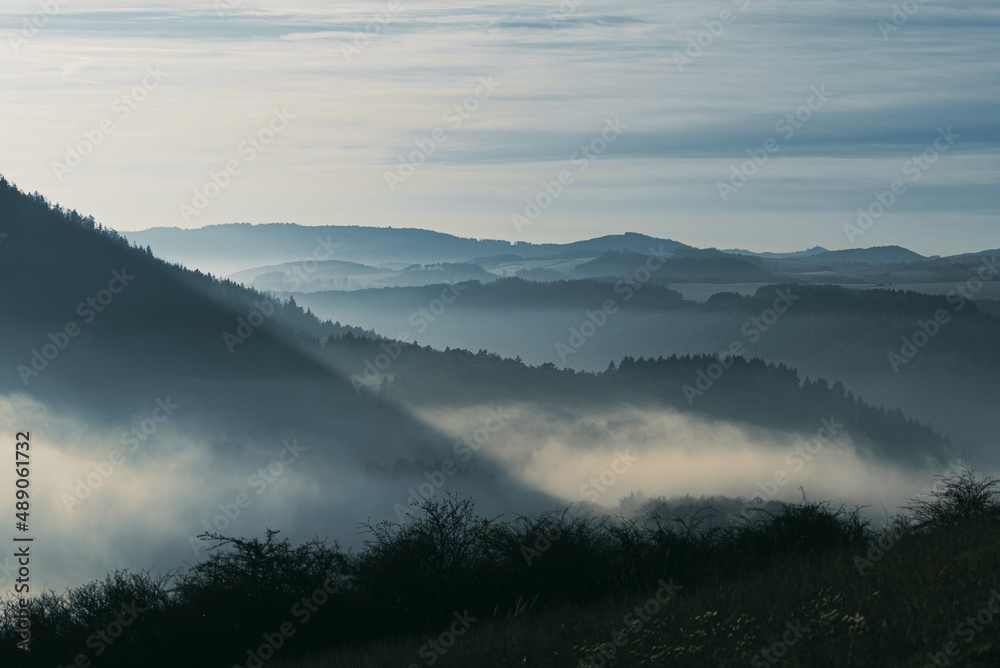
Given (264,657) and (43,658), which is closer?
(264,657)

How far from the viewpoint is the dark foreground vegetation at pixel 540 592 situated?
1233 centimetres

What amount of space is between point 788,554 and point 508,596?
18.4ft

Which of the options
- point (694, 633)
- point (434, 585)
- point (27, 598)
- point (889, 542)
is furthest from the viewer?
point (27, 598)

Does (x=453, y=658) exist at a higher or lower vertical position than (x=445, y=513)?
lower

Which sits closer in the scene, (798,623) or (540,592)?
(798,623)

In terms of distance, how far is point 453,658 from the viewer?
13.5 m

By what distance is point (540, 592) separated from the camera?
18.0 m

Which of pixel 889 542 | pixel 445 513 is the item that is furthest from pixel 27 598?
pixel 889 542

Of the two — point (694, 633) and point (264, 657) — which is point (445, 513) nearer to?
point (264, 657)

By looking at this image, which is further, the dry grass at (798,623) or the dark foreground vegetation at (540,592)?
the dark foreground vegetation at (540,592)

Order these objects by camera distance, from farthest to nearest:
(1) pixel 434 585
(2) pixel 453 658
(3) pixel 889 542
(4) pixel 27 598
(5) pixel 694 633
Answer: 1. (4) pixel 27 598
2. (1) pixel 434 585
3. (3) pixel 889 542
4. (2) pixel 453 658
5. (5) pixel 694 633

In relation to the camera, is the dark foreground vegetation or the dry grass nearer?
the dry grass

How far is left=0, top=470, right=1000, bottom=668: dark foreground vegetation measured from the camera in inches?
485

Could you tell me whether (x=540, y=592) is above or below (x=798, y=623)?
below
